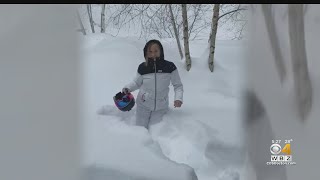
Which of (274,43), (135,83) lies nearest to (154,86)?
(135,83)

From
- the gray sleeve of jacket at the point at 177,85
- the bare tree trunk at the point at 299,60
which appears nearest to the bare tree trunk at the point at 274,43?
the bare tree trunk at the point at 299,60

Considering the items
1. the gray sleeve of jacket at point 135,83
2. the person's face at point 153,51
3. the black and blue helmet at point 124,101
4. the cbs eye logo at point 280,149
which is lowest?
the cbs eye logo at point 280,149

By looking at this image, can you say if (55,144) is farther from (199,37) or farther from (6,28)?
(199,37)

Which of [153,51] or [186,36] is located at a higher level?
[186,36]

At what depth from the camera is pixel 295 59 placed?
135 inches

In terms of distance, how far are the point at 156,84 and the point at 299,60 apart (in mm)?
1069

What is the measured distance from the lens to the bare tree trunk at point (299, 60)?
3.38 meters

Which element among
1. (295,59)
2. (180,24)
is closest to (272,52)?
(295,59)

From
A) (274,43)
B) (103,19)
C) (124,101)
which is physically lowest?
(124,101)

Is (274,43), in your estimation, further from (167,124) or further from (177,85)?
(167,124)

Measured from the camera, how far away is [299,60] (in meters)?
3.42

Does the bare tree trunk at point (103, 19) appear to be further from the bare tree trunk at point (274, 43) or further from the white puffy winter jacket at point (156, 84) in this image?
the bare tree trunk at point (274, 43)

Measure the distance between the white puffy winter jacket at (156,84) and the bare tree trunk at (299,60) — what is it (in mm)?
867

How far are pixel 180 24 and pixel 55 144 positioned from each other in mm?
1265
